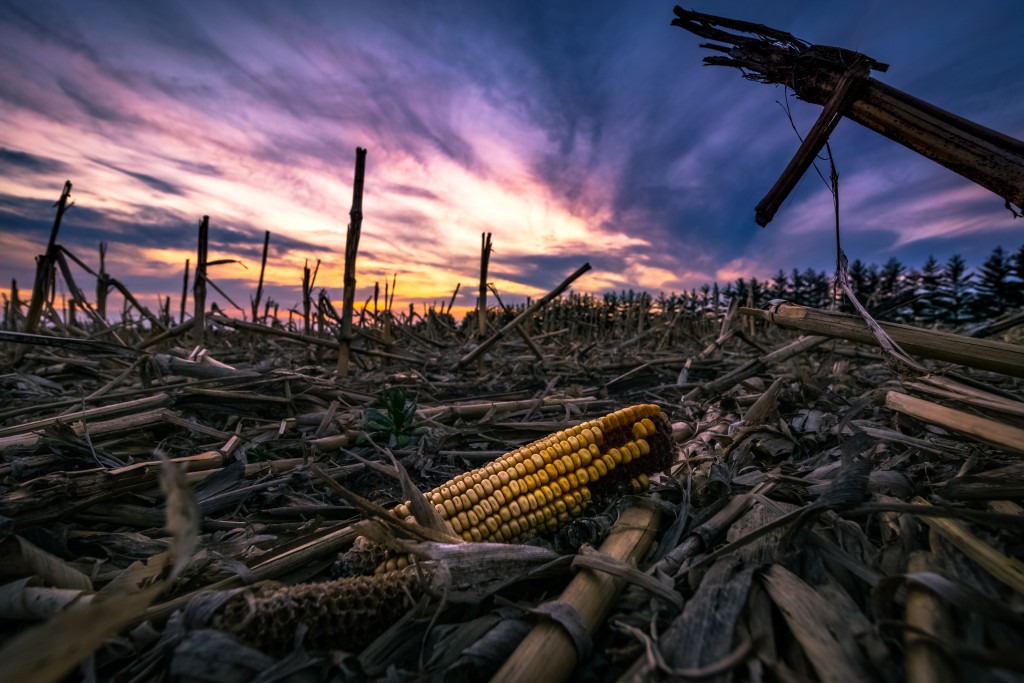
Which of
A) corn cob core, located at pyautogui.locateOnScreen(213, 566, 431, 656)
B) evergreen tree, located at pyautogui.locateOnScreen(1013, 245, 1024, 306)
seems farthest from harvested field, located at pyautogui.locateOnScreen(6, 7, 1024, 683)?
evergreen tree, located at pyautogui.locateOnScreen(1013, 245, 1024, 306)

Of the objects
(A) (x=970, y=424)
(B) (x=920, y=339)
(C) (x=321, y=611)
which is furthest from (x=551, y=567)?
(B) (x=920, y=339)

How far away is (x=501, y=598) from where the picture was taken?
1463mm

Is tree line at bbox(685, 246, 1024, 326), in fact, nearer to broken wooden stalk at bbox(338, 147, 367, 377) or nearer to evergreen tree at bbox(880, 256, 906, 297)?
evergreen tree at bbox(880, 256, 906, 297)

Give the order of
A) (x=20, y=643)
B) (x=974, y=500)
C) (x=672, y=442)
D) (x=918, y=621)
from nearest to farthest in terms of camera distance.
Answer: (x=20, y=643)
(x=918, y=621)
(x=974, y=500)
(x=672, y=442)

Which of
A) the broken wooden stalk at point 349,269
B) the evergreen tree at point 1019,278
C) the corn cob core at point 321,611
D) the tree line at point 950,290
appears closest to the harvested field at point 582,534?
the corn cob core at point 321,611

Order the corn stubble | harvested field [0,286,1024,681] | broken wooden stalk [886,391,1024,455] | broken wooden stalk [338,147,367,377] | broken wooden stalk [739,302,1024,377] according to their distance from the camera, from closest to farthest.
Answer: harvested field [0,286,1024,681] < the corn stubble < broken wooden stalk [886,391,1024,455] < broken wooden stalk [739,302,1024,377] < broken wooden stalk [338,147,367,377]

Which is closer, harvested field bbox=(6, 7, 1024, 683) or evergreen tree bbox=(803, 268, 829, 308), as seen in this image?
harvested field bbox=(6, 7, 1024, 683)

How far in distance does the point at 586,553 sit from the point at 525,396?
346cm

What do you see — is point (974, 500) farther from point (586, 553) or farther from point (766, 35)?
point (766, 35)

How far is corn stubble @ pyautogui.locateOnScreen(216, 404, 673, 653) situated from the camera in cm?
122

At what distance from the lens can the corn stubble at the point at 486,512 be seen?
1.22 metres

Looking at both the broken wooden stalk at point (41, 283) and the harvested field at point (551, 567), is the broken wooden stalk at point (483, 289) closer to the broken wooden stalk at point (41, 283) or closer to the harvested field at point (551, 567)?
the harvested field at point (551, 567)

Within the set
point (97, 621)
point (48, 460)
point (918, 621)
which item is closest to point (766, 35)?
point (918, 621)

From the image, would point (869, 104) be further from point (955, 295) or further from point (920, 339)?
point (955, 295)
